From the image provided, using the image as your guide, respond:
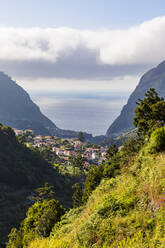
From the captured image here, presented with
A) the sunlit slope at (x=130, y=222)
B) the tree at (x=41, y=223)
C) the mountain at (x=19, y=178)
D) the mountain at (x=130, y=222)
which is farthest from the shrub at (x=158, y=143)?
the mountain at (x=19, y=178)

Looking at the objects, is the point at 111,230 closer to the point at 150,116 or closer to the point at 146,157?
the point at 146,157

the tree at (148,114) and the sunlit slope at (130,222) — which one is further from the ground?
the tree at (148,114)

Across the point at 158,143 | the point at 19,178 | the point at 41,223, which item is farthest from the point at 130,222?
the point at 19,178

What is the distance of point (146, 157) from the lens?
14.3 m

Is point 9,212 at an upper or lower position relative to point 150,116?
lower

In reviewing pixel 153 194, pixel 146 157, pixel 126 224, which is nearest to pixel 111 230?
pixel 126 224

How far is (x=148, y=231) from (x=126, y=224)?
1.07 meters

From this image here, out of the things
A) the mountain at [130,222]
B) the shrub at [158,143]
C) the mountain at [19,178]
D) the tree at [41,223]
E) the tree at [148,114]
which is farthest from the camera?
the mountain at [19,178]

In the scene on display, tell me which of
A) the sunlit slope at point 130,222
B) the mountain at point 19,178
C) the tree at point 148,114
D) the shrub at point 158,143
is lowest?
the mountain at point 19,178

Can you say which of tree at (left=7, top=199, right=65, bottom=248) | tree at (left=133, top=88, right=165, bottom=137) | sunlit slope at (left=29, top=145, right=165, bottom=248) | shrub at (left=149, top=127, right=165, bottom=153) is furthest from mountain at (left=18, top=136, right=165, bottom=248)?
tree at (left=133, top=88, right=165, bottom=137)

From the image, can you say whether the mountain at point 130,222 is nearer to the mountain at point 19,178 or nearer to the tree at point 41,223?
the tree at point 41,223

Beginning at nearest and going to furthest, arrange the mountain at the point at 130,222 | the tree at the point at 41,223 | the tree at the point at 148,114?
the mountain at the point at 130,222, the tree at the point at 41,223, the tree at the point at 148,114

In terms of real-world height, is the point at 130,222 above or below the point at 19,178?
above

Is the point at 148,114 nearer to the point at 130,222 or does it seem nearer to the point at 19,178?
the point at 130,222
